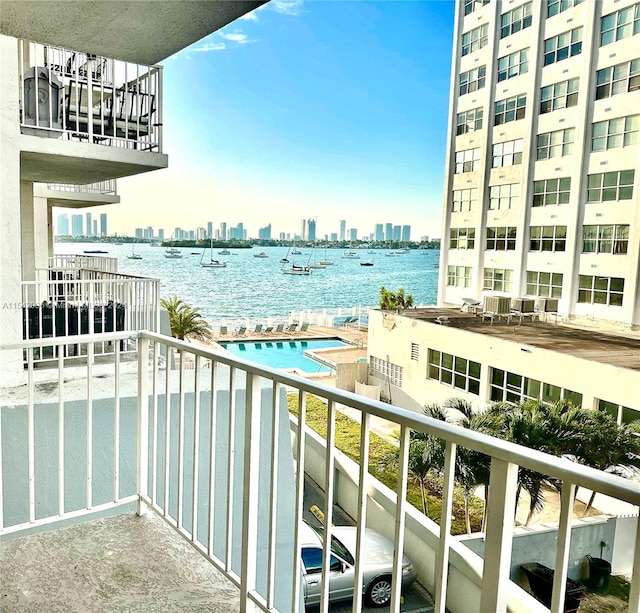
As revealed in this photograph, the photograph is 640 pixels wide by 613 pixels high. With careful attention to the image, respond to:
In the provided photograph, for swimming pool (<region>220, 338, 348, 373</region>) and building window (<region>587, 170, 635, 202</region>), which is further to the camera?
swimming pool (<region>220, 338, 348, 373</region>)

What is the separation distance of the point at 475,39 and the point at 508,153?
611 centimetres

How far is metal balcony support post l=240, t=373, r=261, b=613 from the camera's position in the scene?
4.54ft

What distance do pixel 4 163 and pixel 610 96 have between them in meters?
21.9

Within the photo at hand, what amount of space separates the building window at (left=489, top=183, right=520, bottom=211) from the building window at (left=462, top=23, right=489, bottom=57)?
22.5 ft

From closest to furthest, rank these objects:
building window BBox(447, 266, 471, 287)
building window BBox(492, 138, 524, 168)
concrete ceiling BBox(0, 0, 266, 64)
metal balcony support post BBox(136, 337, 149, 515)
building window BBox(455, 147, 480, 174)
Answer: concrete ceiling BBox(0, 0, 266, 64) → metal balcony support post BBox(136, 337, 149, 515) → building window BBox(492, 138, 524, 168) → building window BBox(455, 147, 480, 174) → building window BBox(447, 266, 471, 287)

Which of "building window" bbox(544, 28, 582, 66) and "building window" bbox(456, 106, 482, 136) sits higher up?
"building window" bbox(544, 28, 582, 66)

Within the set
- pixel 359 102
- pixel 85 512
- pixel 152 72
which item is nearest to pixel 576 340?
pixel 152 72

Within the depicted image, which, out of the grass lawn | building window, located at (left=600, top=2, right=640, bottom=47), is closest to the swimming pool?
the grass lawn

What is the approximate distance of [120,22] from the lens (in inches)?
67.9

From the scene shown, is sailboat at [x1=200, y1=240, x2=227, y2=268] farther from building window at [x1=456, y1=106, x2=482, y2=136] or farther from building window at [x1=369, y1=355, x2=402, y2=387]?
building window at [x1=456, y1=106, x2=482, y2=136]

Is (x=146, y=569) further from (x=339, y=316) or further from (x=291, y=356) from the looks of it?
(x=339, y=316)

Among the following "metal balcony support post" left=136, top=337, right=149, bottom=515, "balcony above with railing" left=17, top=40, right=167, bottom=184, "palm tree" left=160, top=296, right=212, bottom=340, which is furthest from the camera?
"palm tree" left=160, top=296, right=212, bottom=340

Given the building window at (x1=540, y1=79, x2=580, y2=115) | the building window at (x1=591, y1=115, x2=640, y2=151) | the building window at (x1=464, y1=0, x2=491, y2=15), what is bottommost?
the building window at (x1=591, y1=115, x2=640, y2=151)

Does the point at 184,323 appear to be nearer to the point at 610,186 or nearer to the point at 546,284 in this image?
the point at 546,284
